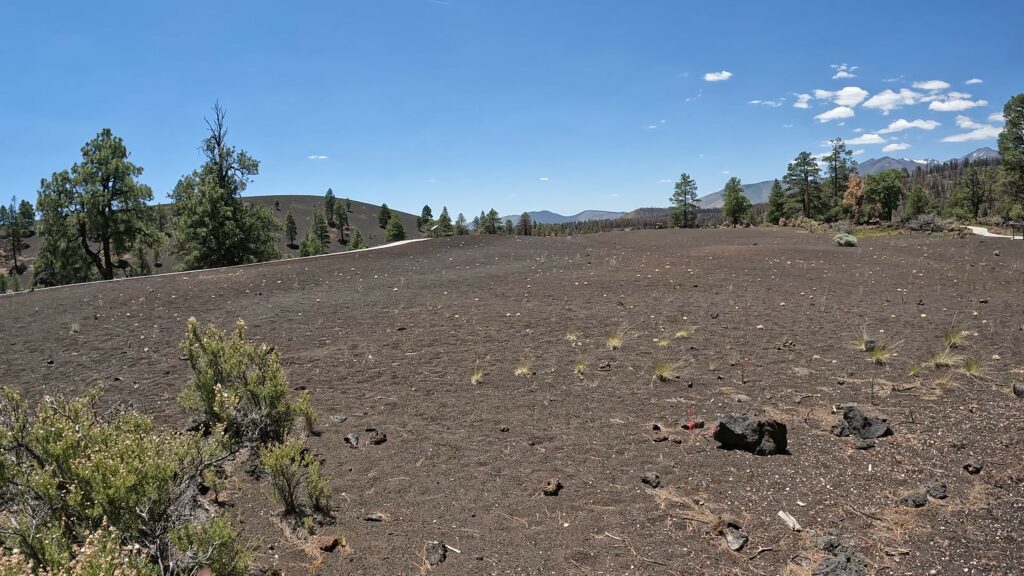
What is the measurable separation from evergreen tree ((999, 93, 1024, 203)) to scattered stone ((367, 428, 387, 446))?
1812 inches

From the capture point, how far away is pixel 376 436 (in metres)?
4.93

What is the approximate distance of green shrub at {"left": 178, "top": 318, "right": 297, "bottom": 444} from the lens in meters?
4.50

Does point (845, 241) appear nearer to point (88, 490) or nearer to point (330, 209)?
point (88, 490)

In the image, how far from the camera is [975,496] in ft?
11.8

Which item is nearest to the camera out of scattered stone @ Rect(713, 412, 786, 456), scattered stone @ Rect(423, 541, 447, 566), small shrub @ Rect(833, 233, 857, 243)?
scattered stone @ Rect(423, 541, 447, 566)

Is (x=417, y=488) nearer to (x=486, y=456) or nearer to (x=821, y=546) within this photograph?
(x=486, y=456)

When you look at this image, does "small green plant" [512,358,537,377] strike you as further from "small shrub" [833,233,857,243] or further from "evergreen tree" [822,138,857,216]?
"evergreen tree" [822,138,857,216]

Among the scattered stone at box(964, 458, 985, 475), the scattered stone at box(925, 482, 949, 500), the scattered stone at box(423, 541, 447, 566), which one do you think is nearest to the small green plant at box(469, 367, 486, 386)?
the scattered stone at box(423, 541, 447, 566)

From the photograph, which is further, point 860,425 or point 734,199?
point 734,199

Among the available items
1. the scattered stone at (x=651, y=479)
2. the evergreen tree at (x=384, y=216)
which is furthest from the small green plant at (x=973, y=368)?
the evergreen tree at (x=384, y=216)

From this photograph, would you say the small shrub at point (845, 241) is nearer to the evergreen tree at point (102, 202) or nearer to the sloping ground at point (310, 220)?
the evergreen tree at point (102, 202)

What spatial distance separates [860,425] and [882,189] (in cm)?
6520

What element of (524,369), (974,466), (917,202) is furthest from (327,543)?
(917,202)

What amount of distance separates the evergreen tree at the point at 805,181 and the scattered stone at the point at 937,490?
180ft
